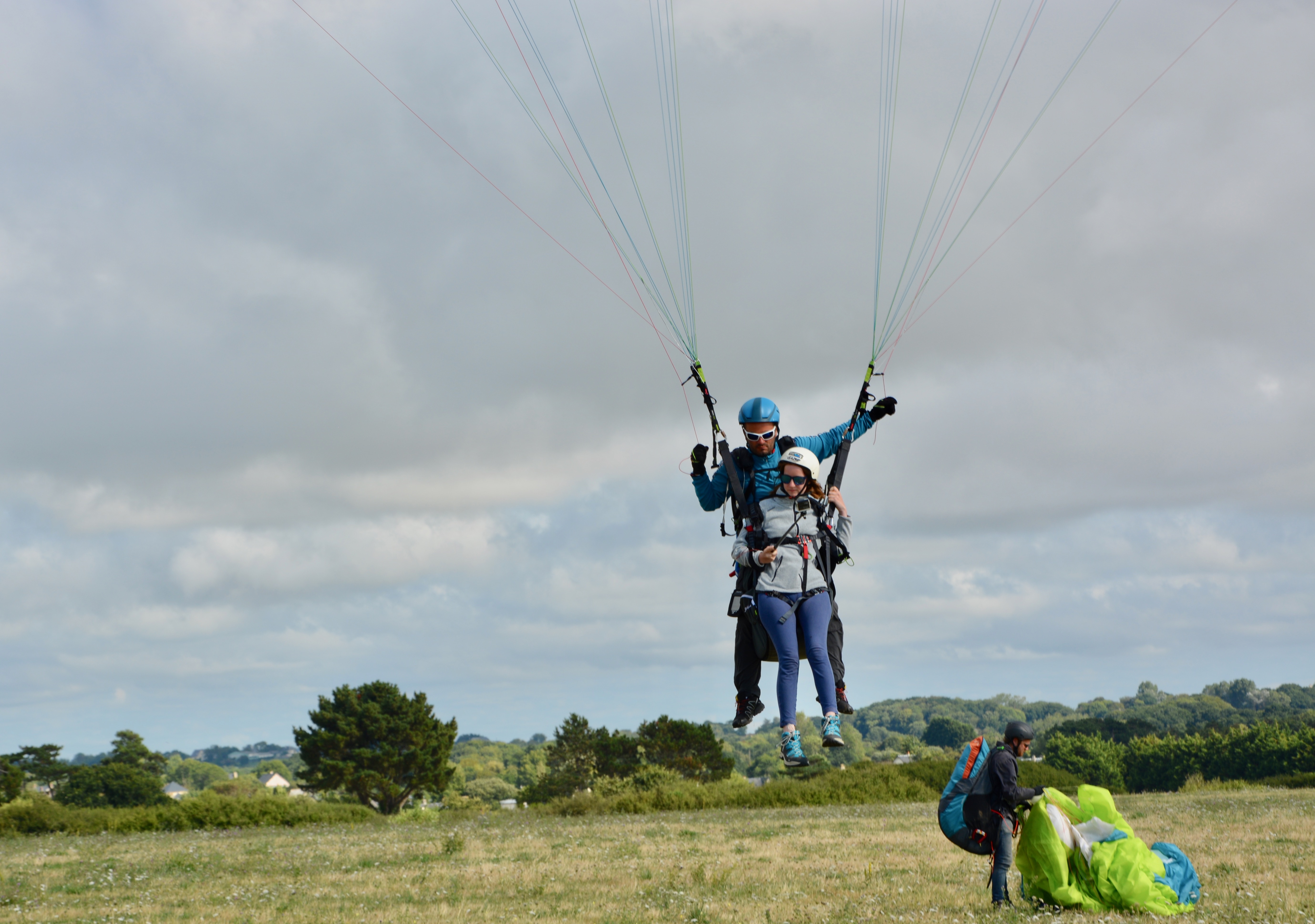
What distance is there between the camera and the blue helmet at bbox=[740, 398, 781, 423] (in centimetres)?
867

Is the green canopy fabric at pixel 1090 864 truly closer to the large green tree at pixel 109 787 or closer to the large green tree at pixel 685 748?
the large green tree at pixel 685 748

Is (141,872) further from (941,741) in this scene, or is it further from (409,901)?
(941,741)

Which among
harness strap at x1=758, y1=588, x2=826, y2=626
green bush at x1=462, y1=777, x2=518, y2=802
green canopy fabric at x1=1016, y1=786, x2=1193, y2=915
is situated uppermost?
harness strap at x1=758, y1=588, x2=826, y2=626

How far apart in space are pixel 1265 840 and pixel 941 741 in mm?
111829

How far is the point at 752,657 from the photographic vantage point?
8.78m

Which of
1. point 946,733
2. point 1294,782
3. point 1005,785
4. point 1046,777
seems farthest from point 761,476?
point 946,733

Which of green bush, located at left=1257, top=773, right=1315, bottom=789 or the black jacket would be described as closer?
the black jacket

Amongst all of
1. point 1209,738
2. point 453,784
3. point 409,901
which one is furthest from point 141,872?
point 453,784

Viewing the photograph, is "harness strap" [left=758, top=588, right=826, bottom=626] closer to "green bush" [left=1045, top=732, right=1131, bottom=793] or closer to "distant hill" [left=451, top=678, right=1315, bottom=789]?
"distant hill" [left=451, top=678, right=1315, bottom=789]

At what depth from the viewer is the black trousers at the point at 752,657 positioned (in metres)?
8.66

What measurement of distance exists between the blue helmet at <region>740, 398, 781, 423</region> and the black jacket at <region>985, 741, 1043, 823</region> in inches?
229

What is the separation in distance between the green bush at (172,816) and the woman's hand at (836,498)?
3031 centimetres

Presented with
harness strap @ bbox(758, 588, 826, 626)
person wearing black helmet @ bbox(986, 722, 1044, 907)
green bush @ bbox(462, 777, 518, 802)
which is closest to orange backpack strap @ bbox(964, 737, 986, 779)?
person wearing black helmet @ bbox(986, 722, 1044, 907)

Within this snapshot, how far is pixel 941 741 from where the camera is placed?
407 feet
